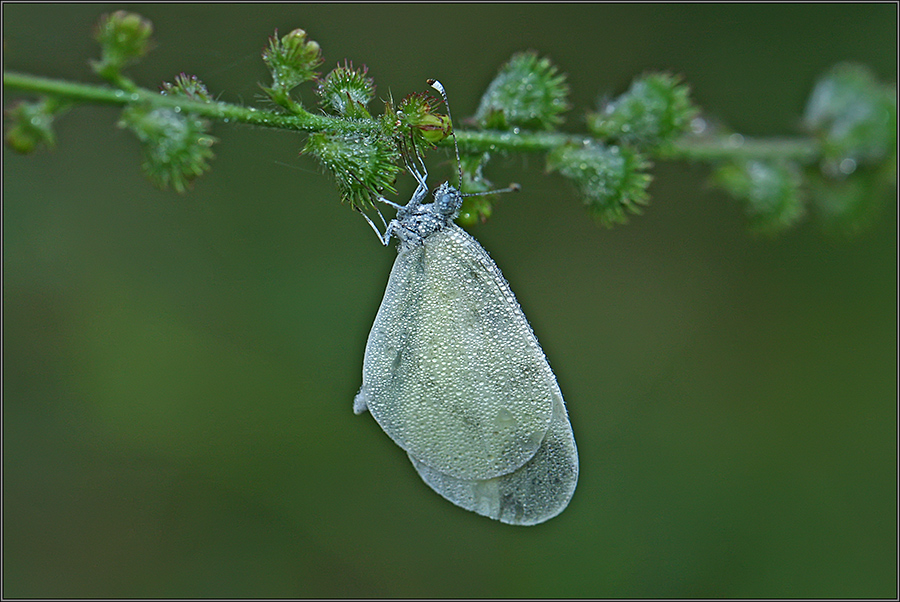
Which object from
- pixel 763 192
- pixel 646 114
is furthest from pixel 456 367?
pixel 763 192

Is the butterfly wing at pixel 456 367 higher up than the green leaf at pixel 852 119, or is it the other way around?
the green leaf at pixel 852 119

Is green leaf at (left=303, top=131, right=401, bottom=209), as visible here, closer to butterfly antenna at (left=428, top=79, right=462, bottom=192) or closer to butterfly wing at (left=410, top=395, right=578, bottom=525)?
butterfly antenna at (left=428, top=79, right=462, bottom=192)

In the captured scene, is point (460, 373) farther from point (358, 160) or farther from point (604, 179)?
point (604, 179)

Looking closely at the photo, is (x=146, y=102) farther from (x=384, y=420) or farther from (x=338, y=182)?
(x=384, y=420)

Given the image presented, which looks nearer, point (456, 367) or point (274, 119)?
point (274, 119)

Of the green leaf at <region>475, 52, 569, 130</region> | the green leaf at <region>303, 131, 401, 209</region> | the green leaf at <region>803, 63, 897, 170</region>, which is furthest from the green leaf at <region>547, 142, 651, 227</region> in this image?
the green leaf at <region>803, 63, 897, 170</region>

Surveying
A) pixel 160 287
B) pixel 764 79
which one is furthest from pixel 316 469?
pixel 764 79

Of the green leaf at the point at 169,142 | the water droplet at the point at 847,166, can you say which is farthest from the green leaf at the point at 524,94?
the water droplet at the point at 847,166

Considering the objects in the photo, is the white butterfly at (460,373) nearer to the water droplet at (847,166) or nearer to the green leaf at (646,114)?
the green leaf at (646,114)

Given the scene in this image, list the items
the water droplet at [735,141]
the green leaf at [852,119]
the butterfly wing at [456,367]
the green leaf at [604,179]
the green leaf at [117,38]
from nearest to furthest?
1. the green leaf at [117,38]
2. the butterfly wing at [456,367]
3. the green leaf at [604,179]
4. the water droplet at [735,141]
5. the green leaf at [852,119]

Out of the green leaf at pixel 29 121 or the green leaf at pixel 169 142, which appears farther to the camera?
the green leaf at pixel 169 142

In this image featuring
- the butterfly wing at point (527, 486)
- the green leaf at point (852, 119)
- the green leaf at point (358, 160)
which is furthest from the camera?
the green leaf at point (852, 119)
